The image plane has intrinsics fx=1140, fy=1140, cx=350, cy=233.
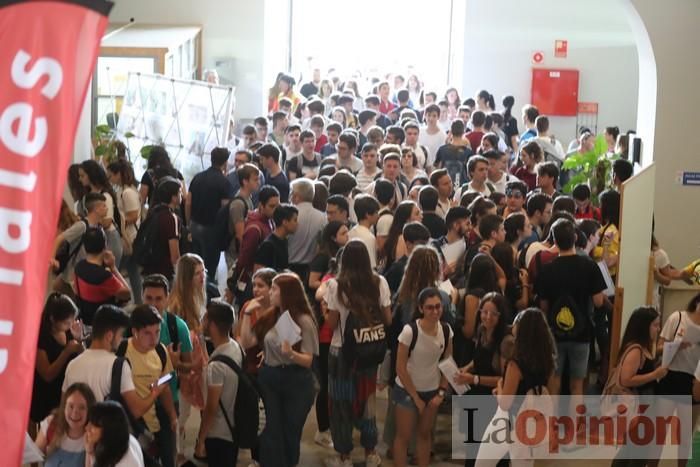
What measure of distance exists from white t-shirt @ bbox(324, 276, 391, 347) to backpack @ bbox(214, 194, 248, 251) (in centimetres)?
247

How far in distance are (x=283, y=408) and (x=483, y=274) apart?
1.47 metres

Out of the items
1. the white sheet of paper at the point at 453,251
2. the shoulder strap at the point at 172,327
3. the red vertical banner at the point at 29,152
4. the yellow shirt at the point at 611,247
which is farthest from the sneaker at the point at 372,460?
the red vertical banner at the point at 29,152

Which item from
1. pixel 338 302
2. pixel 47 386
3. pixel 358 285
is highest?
pixel 358 285

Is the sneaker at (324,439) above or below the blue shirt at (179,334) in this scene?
below

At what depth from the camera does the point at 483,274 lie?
276 inches

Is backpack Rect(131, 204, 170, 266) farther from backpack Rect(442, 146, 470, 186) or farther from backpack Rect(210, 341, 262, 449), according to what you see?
backpack Rect(442, 146, 470, 186)

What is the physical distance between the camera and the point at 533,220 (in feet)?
28.2

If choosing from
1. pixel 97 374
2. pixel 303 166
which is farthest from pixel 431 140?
pixel 97 374

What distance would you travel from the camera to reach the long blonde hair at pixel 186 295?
255 inches

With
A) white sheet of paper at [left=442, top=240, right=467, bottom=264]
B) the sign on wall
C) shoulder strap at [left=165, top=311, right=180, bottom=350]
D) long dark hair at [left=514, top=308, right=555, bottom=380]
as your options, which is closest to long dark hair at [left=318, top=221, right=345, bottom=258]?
white sheet of paper at [left=442, top=240, right=467, bottom=264]

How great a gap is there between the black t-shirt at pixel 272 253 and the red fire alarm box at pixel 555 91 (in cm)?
1071

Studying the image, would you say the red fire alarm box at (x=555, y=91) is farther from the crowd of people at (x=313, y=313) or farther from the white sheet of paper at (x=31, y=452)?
the white sheet of paper at (x=31, y=452)

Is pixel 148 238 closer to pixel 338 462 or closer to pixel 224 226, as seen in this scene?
pixel 224 226

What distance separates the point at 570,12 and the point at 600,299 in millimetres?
11260
